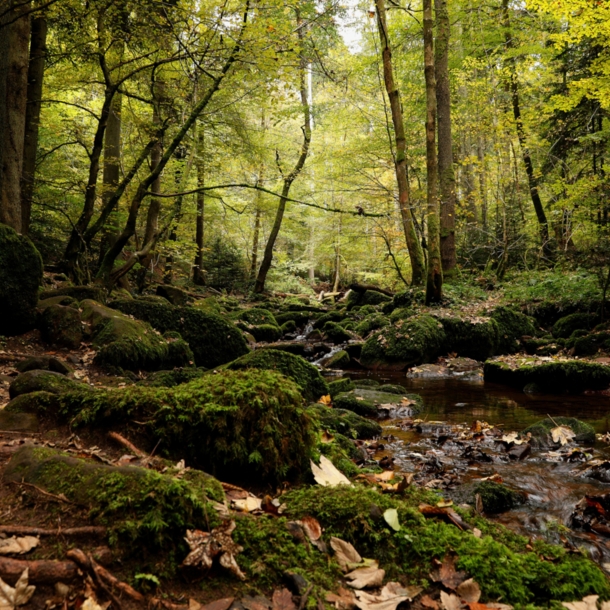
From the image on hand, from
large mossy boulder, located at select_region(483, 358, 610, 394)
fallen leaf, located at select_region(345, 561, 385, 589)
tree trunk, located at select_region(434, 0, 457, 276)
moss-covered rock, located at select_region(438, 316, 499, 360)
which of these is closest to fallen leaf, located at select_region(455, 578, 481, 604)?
fallen leaf, located at select_region(345, 561, 385, 589)

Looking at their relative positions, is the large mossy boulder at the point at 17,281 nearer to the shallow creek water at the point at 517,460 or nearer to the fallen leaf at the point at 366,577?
the shallow creek water at the point at 517,460

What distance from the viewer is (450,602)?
6.37 ft

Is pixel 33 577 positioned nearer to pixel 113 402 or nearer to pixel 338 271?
pixel 113 402

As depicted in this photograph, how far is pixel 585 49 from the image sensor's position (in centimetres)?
1656

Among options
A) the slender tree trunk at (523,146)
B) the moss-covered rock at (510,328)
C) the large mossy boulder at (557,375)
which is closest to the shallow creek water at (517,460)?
the large mossy boulder at (557,375)

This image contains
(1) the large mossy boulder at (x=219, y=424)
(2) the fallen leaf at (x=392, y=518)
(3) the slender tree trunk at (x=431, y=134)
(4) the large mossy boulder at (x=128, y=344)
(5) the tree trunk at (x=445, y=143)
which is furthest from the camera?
(5) the tree trunk at (x=445, y=143)

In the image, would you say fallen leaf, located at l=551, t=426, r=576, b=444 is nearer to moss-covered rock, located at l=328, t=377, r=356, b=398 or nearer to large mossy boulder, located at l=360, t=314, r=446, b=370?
moss-covered rock, located at l=328, t=377, r=356, b=398

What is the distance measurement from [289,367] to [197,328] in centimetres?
353

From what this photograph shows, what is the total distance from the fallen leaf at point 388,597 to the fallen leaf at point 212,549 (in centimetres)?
48

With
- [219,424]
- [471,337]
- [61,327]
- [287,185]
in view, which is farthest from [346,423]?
[287,185]

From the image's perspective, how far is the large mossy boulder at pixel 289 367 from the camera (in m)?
6.16

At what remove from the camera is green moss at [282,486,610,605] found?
2123 mm

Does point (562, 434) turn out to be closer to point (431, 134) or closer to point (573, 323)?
point (573, 323)

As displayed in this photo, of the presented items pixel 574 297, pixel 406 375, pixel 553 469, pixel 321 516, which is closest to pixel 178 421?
pixel 321 516
